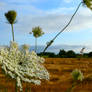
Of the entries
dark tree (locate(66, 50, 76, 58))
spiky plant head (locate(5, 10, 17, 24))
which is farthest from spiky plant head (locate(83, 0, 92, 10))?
dark tree (locate(66, 50, 76, 58))

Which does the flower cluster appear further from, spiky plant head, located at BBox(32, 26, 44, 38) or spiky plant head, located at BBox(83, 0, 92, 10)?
spiky plant head, located at BBox(32, 26, 44, 38)

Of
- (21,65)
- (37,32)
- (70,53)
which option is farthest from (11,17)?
(70,53)

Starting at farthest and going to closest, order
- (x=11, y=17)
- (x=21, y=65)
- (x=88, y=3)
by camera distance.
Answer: (x=11, y=17) < (x=88, y=3) < (x=21, y=65)

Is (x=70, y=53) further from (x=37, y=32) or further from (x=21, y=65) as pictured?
(x=21, y=65)

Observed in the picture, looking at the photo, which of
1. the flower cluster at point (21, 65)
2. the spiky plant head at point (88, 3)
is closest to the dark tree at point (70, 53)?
the spiky plant head at point (88, 3)

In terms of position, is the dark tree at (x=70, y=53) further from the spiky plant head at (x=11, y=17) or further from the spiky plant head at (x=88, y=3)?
the spiky plant head at (x=88, y=3)

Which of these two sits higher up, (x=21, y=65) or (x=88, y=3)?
(x=88, y=3)

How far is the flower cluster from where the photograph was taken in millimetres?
1221

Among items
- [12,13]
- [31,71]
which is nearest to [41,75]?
[31,71]

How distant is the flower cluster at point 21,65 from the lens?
1.22 m

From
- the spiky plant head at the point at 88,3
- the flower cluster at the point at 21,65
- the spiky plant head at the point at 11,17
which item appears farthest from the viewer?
the spiky plant head at the point at 11,17

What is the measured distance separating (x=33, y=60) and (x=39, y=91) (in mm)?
2836

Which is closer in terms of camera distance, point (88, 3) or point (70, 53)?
point (88, 3)

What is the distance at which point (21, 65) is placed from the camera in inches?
52.2
